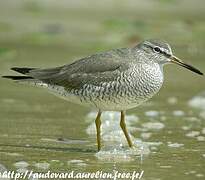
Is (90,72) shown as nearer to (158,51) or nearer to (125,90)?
(125,90)

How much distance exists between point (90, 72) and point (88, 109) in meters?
2.24

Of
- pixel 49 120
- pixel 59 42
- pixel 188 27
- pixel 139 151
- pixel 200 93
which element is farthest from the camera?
pixel 188 27

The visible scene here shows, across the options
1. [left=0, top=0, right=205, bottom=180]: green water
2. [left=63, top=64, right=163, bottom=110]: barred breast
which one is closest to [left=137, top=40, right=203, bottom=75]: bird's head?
[left=63, top=64, right=163, bottom=110]: barred breast

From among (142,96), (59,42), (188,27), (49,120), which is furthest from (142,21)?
(142,96)

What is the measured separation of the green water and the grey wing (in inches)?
27.9

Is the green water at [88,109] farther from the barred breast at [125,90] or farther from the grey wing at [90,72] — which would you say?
the grey wing at [90,72]

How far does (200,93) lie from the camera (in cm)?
1155

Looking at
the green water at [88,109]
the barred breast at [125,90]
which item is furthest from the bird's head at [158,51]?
the green water at [88,109]

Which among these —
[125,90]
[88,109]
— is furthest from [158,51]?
[88,109]

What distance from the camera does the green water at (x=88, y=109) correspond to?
787cm

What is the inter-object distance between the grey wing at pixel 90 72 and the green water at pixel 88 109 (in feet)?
2.33

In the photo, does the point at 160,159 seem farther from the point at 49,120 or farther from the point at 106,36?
the point at 106,36

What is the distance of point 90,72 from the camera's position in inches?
334

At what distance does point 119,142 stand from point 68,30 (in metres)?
8.63
